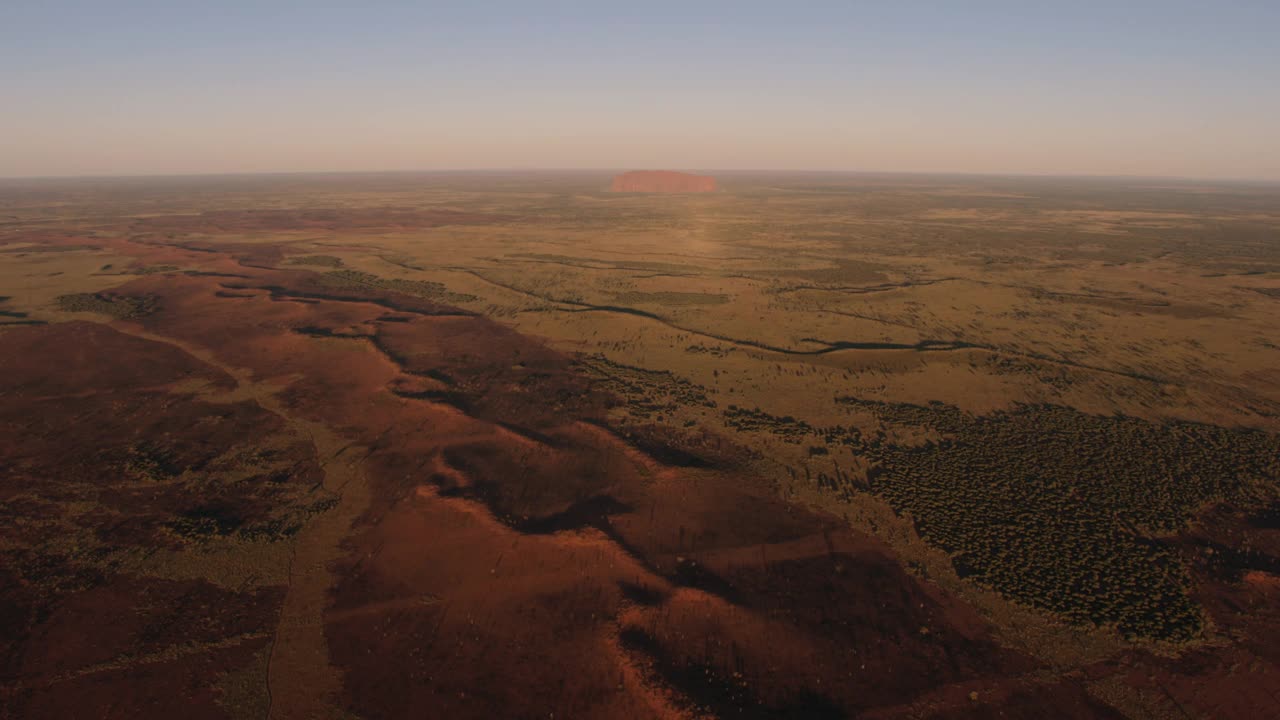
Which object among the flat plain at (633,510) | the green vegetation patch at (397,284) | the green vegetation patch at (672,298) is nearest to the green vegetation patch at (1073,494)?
the flat plain at (633,510)

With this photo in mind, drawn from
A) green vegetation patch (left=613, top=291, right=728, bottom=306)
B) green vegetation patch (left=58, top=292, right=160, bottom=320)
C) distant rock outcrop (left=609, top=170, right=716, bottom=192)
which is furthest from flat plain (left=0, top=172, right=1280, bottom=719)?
distant rock outcrop (left=609, top=170, right=716, bottom=192)

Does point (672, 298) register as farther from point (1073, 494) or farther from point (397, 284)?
point (1073, 494)

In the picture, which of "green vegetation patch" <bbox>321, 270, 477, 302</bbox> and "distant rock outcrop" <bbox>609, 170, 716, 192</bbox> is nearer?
"green vegetation patch" <bbox>321, 270, 477, 302</bbox>

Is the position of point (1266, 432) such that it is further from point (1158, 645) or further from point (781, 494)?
point (781, 494)

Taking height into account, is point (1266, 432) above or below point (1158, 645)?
above

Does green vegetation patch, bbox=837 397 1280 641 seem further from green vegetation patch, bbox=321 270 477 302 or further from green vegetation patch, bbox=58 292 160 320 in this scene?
green vegetation patch, bbox=58 292 160 320

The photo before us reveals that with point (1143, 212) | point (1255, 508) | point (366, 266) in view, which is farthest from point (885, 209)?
point (1255, 508)
